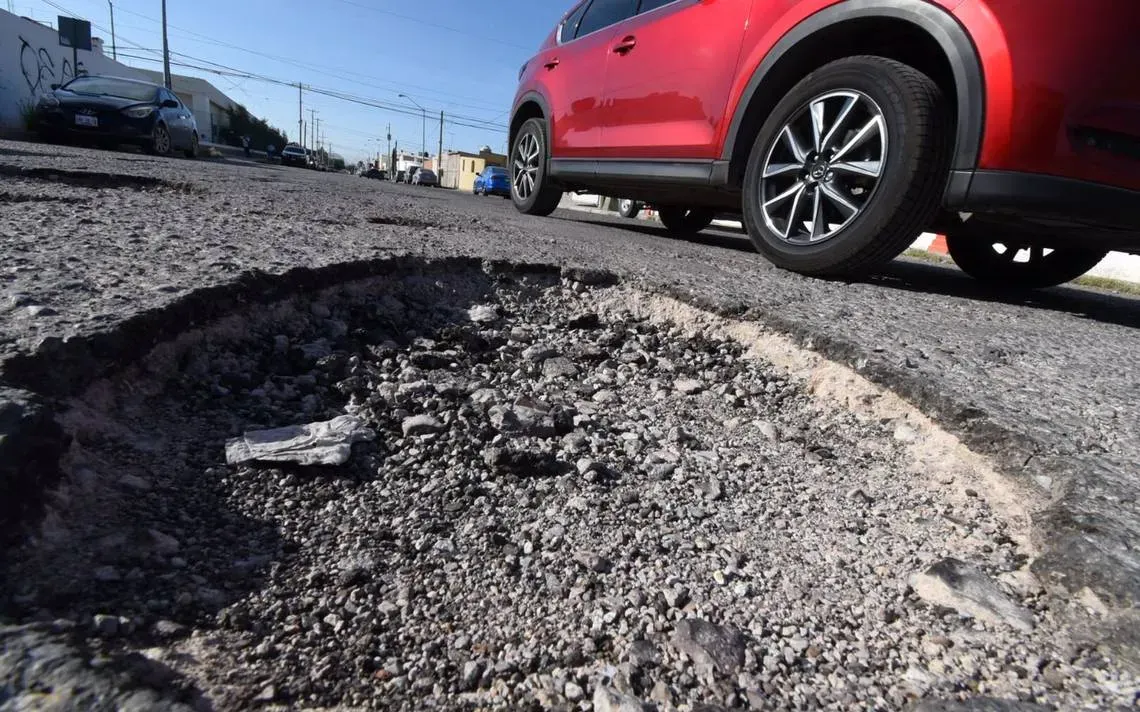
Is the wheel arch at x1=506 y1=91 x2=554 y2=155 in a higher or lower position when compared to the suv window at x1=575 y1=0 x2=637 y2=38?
lower

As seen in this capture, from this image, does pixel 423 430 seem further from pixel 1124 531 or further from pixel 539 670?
pixel 1124 531

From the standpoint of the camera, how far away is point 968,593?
43.2 inches

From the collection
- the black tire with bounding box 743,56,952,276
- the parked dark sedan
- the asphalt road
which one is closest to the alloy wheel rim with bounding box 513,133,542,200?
the asphalt road

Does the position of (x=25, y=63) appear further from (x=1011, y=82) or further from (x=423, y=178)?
(x=1011, y=82)

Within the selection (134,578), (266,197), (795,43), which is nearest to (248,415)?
(134,578)

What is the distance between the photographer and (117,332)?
1.48 meters

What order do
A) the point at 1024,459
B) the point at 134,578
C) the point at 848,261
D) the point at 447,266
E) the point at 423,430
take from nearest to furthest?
the point at 134,578 < the point at 1024,459 < the point at 423,430 < the point at 447,266 < the point at 848,261

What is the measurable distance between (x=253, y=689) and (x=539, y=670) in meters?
0.40

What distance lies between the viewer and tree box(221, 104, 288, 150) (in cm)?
6069

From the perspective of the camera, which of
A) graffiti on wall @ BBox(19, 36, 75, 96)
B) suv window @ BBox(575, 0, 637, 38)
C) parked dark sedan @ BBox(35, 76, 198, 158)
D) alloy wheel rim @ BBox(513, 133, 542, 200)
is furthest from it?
graffiti on wall @ BBox(19, 36, 75, 96)

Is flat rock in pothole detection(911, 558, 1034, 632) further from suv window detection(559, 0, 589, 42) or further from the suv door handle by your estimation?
suv window detection(559, 0, 589, 42)

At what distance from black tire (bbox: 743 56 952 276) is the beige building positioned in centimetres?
6220

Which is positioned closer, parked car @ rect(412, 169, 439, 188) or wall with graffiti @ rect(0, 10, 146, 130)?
wall with graffiti @ rect(0, 10, 146, 130)

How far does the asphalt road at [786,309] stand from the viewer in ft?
4.20
